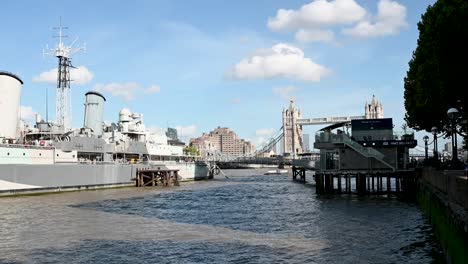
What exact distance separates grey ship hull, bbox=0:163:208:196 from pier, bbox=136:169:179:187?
3.58 ft

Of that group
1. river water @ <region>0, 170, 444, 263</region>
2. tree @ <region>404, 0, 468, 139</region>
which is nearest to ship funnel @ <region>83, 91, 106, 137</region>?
river water @ <region>0, 170, 444, 263</region>

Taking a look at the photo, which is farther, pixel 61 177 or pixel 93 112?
pixel 93 112

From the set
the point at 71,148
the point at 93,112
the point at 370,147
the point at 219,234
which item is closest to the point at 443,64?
the point at 219,234

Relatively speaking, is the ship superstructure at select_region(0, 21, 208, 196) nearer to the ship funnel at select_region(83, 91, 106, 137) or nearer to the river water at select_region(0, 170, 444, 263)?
the ship funnel at select_region(83, 91, 106, 137)

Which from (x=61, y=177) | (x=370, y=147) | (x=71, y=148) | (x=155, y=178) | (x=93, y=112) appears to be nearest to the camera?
(x=370, y=147)

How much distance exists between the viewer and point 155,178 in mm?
79562

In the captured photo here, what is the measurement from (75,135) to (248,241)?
181ft

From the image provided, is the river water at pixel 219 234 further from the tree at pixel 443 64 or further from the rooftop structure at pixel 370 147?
the rooftop structure at pixel 370 147

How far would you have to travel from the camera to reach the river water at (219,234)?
65.6 ft

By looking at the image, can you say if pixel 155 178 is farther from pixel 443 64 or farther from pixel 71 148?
pixel 443 64

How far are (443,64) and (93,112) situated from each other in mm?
63584

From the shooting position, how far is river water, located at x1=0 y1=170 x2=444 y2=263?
20.0 metres

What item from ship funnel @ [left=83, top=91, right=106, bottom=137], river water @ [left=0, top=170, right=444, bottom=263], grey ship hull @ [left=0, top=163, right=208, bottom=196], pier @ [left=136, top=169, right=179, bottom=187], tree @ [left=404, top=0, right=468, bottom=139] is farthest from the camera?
ship funnel @ [left=83, top=91, right=106, bottom=137]

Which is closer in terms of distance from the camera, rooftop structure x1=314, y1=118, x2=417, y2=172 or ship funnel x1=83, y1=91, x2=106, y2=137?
rooftop structure x1=314, y1=118, x2=417, y2=172
